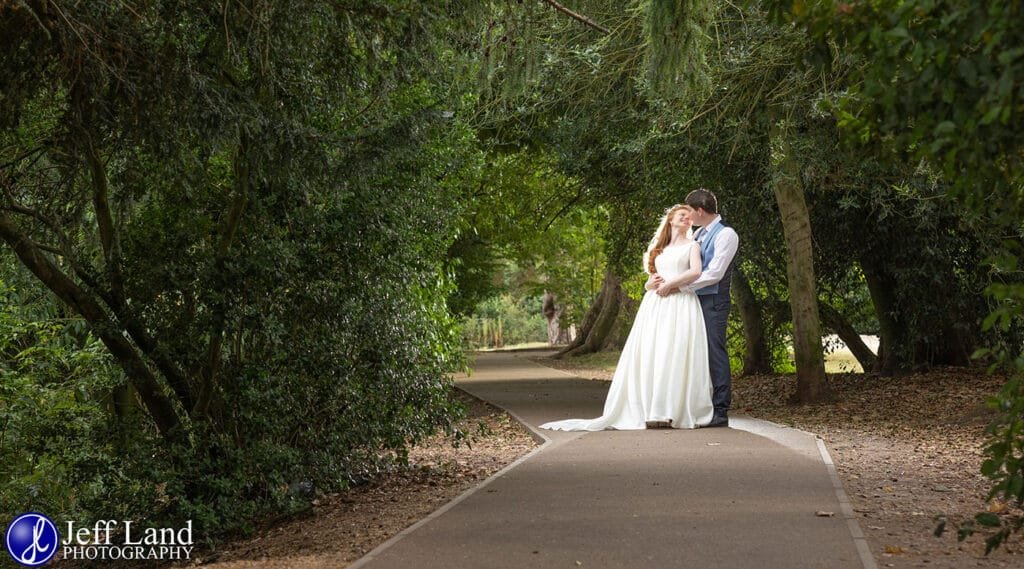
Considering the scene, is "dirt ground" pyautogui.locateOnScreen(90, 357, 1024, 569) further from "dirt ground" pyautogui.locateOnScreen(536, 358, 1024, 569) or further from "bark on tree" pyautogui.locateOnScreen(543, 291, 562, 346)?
"bark on tree" pyautogui.locateOnScreen(543, 291, 562, 346)

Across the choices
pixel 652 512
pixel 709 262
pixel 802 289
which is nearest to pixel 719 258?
pixel 709 262

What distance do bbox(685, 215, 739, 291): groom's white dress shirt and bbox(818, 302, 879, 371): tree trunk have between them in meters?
9.65

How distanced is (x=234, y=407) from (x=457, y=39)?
368cm

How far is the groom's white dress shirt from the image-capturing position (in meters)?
12.7

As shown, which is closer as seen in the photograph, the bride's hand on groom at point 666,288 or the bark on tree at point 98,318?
the bark on tree at point 98,318

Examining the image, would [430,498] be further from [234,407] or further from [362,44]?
[362,44]

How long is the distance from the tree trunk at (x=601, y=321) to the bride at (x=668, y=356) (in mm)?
22937

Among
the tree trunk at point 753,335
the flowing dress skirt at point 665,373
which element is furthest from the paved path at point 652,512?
the tree trunk at point 753,335

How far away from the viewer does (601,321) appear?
37781 millimetres

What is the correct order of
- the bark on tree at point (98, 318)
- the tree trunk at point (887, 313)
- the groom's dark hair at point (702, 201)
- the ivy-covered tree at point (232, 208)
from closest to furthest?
1. the ivy-covered tree at point (232, 208)
2. the bark on tree at point (98, 318)
3. the groom's dark hair at point (702, 201)
4. the tree trunk at point (887, 313)

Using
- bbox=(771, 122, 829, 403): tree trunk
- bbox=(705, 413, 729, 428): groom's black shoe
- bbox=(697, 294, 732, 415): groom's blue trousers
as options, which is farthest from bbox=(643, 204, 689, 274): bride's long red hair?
bbox=(771, 122, 829, 403): tree trunk

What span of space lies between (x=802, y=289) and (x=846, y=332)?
23.7 ft

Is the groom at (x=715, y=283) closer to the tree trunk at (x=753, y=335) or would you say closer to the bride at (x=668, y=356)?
the bride at (x=668, y=356)

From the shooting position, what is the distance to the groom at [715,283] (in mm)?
12789
